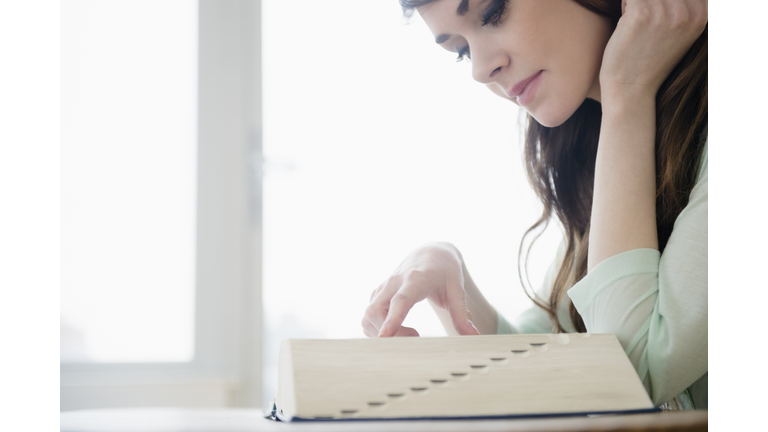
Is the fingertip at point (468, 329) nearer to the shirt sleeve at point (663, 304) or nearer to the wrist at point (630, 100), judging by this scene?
the shirt sleeve at point (663, 304)

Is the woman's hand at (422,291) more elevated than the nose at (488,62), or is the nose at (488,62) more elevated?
the nose at (488,62)

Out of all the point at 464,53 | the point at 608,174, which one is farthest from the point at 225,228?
the point at 608,174

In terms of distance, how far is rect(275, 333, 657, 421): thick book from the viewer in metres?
0.30

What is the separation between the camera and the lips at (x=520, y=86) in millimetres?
674

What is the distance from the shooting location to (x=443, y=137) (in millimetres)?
1660

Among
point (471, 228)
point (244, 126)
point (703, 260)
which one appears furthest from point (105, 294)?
point (703, 260)

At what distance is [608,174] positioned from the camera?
1.72 feet

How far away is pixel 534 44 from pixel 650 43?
0.46ft

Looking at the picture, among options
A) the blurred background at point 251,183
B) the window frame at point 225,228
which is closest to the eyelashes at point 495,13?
the blurred background at point 251,183

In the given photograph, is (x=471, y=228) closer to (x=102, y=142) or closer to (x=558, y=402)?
(x=102, y=142)

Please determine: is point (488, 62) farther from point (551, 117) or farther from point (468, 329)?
point (468, 329)

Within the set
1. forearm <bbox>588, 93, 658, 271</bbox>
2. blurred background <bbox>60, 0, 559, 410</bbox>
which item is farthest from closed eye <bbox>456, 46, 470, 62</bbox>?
blurred background <bbox>60, 0, 559, 410</bbox>

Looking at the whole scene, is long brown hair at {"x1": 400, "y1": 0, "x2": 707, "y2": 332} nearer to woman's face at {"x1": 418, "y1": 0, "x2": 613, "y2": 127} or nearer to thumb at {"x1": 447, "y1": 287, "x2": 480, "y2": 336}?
woman's face at {"x1": 418, "y1": 0, "x2": 613, "y2": 127}

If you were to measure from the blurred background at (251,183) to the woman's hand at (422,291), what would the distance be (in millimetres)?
971
